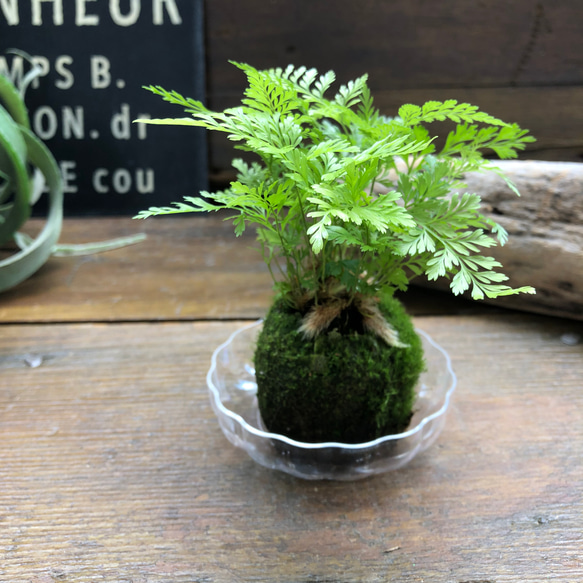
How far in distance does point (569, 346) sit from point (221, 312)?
548 mm

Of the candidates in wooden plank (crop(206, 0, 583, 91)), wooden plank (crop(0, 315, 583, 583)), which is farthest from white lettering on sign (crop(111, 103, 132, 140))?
wooden plank (crop(0, 315, 583, 583))

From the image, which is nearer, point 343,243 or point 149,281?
point 343,243

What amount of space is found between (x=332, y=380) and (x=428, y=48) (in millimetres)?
933

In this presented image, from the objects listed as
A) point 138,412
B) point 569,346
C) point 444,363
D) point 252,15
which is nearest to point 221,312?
point 138,412

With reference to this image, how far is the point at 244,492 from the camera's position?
52cm

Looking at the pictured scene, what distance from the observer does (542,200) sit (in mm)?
810

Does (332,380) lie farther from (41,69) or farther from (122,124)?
(41,69)

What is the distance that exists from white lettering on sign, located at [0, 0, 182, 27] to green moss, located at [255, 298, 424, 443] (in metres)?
0.90

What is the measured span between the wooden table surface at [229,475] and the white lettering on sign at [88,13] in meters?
0.66

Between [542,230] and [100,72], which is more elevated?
[100,72]

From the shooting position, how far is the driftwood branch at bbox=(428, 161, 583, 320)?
784mm

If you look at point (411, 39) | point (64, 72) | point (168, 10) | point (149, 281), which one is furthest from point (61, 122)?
point (411, 39)

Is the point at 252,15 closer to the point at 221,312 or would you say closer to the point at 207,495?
the point at 221,312

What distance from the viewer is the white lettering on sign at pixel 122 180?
1.20 m
